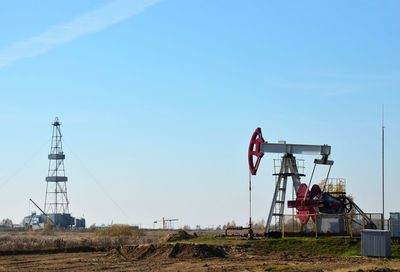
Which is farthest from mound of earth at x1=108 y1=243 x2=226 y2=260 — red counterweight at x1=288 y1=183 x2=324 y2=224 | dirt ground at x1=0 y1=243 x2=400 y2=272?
red counterweight at x1=288 y1=183 x2=324 y2=224

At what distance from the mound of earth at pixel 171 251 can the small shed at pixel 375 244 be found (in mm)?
7316

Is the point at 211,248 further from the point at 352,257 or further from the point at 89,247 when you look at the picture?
the point at 89,247

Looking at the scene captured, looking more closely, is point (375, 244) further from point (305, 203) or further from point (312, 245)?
point (305, 203)

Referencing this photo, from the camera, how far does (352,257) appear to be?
30.6 metres

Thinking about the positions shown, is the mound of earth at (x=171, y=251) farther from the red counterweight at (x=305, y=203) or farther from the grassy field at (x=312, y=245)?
the red counterweight at (x=305, y=203)

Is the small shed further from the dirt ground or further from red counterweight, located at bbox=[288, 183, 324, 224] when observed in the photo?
red counterweight, located at bbox=[288, 183, 324, 224]

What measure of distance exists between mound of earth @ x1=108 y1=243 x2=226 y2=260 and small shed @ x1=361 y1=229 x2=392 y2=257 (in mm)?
7316

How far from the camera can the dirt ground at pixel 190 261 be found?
2723cm

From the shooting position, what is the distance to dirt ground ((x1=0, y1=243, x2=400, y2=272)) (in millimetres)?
27234

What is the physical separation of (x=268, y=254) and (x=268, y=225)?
512 centimetres

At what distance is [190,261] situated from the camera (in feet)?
103

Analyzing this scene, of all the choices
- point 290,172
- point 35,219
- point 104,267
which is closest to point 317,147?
point 290,172

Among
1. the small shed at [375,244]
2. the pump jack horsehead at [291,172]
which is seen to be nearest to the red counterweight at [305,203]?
the pump jack horsehead at [291,172]

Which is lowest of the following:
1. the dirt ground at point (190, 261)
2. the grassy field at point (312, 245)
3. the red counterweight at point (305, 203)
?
the dirt ground at point (190, 261)
